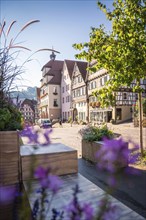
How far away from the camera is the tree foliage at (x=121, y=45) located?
213 inches

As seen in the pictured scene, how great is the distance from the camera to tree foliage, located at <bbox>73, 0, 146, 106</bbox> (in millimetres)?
5402

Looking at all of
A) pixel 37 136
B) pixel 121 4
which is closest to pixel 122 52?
pixel 121 4

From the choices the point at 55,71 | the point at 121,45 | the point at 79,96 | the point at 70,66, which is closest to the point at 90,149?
the point at 121,45

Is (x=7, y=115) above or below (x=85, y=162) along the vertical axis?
above

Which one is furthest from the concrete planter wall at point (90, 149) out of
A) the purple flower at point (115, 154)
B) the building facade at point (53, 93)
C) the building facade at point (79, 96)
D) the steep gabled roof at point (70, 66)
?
the building facade at point (53, 93)

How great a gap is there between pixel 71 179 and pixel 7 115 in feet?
4.89

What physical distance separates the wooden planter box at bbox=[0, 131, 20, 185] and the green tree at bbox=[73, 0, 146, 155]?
12.9 ft

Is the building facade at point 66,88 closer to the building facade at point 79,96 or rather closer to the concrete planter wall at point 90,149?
the building facade at point 79,96

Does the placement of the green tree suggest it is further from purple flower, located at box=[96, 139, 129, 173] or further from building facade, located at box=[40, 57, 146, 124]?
building facade, located at box=[40, 57, 146, 124]

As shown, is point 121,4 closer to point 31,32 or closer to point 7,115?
point 31,32

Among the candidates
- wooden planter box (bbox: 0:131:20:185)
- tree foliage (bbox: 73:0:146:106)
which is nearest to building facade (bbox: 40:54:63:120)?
tree foliage (bbox: 73:0:146:106)

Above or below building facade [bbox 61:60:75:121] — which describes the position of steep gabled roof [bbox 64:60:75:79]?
above

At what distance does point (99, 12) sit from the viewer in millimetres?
6316

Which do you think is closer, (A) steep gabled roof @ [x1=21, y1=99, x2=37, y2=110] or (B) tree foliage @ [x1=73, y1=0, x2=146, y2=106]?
(A) steep gabled roof @ [x1=21, y1=99, x2=37, y2=110]
